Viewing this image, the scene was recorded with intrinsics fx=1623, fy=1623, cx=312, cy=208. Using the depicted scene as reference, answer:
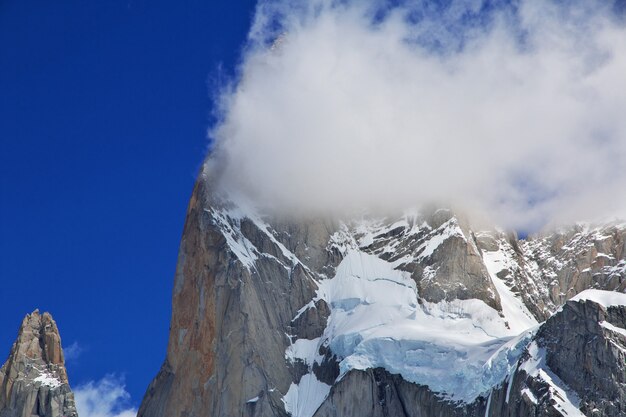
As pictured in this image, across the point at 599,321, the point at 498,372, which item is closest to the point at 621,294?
the point at 599,321

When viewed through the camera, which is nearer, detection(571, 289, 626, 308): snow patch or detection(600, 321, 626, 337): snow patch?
detection(600, 321, 626, 337): snow patch

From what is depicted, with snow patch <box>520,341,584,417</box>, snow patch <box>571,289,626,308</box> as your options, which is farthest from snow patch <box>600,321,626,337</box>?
snow patch <box>520,341,584,417</box>

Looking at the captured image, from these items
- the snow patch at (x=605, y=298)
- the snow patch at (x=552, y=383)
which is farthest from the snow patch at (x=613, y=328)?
the snow patch at (x=552, y=383)

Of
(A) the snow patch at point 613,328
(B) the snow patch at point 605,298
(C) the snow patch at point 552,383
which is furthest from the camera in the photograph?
(B) the snow patch at point 605,298

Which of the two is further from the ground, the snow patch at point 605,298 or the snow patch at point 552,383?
the snow patch at point 605,298

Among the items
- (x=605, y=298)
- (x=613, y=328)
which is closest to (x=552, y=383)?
(x=613, y=328)

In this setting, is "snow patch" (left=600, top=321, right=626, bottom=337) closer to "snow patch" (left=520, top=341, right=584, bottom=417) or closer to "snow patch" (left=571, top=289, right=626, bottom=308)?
"snow patch" (left=571, top=289, right=626, bottom=308)

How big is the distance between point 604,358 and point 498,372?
1630cm

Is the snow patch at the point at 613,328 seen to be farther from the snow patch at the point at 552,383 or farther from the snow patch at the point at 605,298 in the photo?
the snow patch at the point at 552,383

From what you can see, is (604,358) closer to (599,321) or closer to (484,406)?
(599,321)

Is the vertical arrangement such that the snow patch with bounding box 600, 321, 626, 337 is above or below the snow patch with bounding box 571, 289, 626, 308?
below

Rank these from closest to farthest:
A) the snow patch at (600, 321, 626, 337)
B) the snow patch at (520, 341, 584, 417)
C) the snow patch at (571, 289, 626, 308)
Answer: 1. the snow patch at (520, 341, 584, 417)
2. the snow patch at (600, 321, 626, 337)
3. the snow patch at (571, 289, 626, 308)

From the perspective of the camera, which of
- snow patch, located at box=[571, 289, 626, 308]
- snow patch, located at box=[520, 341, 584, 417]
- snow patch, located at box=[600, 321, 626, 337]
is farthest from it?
snow patch, located at box=[571, 289, 626, 308]

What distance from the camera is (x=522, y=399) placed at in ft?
627
